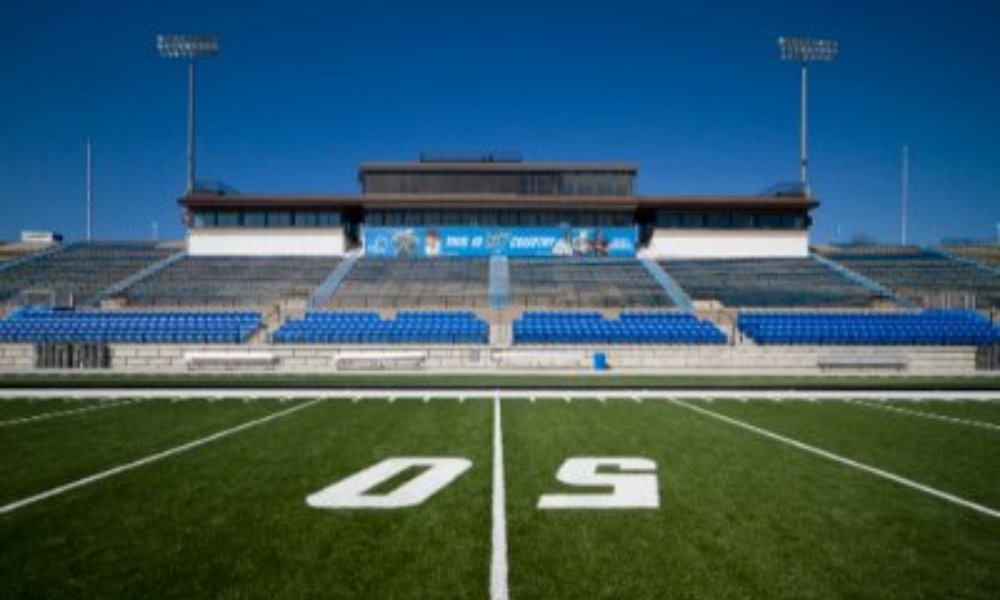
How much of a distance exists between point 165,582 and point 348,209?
39.9 meters

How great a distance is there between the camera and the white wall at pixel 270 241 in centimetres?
4197

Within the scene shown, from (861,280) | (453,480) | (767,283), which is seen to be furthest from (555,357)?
(861,280)

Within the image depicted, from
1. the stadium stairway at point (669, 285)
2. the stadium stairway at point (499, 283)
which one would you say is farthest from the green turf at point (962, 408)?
the stadium stairway at point (499, 283)

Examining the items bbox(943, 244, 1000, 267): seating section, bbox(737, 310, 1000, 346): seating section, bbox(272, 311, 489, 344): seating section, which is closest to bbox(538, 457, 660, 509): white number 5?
bbox(272, 311, 489, 344): seating section

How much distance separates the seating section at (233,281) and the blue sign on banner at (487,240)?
384cm

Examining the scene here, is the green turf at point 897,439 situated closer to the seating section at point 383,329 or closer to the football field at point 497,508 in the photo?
the football field at point 497,508

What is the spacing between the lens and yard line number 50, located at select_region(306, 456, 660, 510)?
233 inches

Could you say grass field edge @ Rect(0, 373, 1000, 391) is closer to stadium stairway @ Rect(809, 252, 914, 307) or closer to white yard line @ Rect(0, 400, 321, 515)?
white yard line @ Rect(0, 400, 321, 515)

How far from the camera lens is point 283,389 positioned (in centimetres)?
1731

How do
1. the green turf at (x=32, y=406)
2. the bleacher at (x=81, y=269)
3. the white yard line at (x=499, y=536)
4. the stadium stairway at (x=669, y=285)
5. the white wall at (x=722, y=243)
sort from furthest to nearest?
the white wall at (x=722, y=243) → the bleacher at (x=81, y=269) → the stadium stairway at (x=669, y=285) → the green turf at (x=32, y=406) → the white yard line at (x=499, y=536)

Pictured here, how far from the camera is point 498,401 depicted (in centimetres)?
1447

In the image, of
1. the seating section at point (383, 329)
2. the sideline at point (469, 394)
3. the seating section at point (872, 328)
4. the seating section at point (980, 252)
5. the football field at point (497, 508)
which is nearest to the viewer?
the football field at point (497, 508)

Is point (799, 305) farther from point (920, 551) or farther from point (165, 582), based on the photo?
point (165, 582)

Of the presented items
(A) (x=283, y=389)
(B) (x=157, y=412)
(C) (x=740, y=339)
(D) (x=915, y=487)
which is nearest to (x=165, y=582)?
(D) (x=915, y=487)
